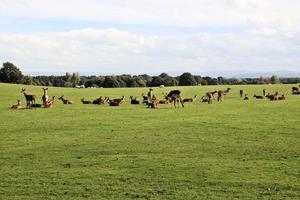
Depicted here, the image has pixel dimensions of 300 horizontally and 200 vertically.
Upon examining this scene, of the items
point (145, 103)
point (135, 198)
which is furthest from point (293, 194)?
point (145, 103)

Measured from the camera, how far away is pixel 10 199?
15414 mm

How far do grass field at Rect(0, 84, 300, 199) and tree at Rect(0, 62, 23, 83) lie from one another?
76.1m

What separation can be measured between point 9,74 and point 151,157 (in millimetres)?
92379

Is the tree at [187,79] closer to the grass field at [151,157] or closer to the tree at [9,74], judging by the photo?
the tree at [9,74]

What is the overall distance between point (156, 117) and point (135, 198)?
1954 centimetres

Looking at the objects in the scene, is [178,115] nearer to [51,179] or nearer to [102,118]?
[102,118]

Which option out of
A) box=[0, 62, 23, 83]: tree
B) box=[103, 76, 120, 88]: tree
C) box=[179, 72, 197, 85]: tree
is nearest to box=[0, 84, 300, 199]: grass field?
box=[0, 62, 23, 83]: tree

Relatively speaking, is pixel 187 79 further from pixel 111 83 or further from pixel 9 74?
pixel 9 74

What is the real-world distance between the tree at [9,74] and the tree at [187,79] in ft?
137

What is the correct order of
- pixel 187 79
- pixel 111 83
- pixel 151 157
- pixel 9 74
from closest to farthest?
pixel 151 157 → pixel 9 74 → pixel 111 83 → pixel 187 79

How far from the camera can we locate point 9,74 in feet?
353

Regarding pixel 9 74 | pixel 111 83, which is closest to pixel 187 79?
pixel 111 83

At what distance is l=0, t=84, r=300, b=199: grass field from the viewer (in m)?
16.3

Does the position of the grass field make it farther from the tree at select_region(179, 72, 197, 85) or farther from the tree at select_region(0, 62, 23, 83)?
the tree at select_region(179, 72, 197, 85)
